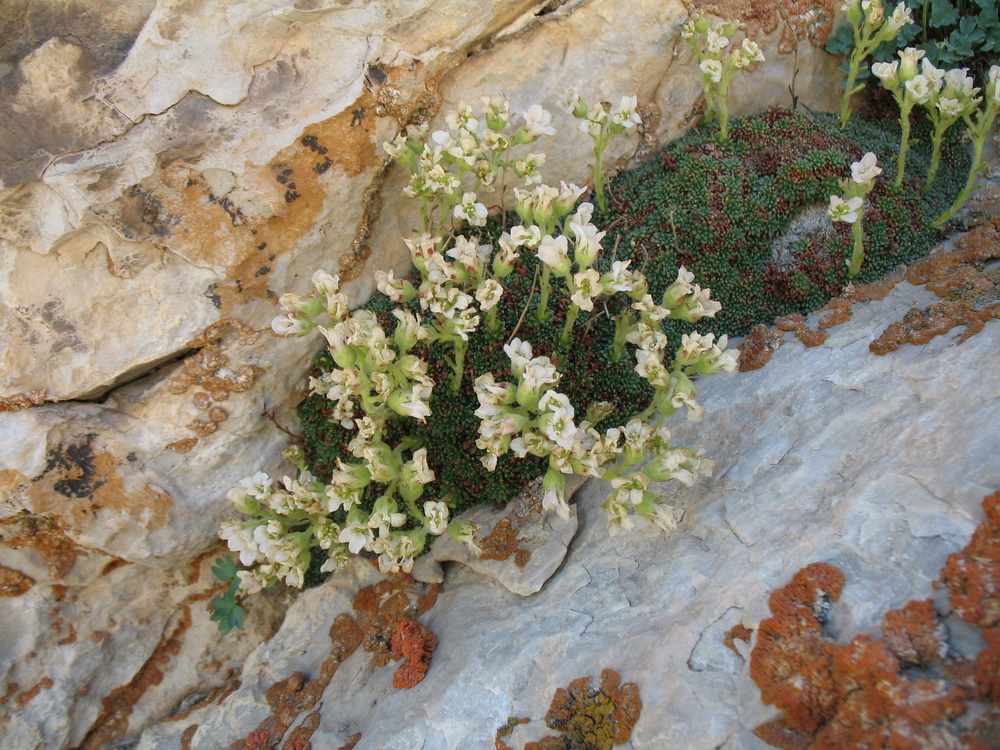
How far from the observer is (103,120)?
3943 millimetres

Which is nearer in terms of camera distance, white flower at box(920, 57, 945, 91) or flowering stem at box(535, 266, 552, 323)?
flowering stem at box(535, 266, 552, 323)

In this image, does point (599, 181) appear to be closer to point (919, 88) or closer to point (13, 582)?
point (919, 88)

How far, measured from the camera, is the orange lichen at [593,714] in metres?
2.95

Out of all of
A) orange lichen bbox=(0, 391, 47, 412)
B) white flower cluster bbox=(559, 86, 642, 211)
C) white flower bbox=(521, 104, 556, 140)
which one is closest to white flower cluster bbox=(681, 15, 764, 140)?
white flower cluster bbox=(559, 86, 642, 211)

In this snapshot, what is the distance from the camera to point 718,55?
4.82 meters

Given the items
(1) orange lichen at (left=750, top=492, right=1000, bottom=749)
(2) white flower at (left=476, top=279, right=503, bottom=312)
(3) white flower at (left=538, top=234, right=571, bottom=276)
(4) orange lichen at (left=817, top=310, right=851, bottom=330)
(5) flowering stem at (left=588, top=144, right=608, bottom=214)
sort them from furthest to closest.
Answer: (5) flowering stem at (left=588, top=144, right=608, bottom=214) < (4) orange lichen at (left=817, top=310, right=851, bottom=330) < (2) white flower at (left=476, top=279, right=503, bottom=312) < (3) white flower at (left=538, top=234, right=571, bottom=276) < (1) orange lichen at (left=750, top=492, right=1000, bottom=749)

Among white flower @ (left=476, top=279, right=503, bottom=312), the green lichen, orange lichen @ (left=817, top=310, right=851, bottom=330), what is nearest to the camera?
white flower @ (left=476, top=279, right=503, bottom=312)

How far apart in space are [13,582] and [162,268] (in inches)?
86.0

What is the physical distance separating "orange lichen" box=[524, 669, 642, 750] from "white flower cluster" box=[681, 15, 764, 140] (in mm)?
4024

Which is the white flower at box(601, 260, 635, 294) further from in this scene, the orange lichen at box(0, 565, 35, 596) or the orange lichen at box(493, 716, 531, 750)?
the orange lichen at box(0, 565, 35, 596)

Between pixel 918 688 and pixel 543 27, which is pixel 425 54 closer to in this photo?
pixel 543 27

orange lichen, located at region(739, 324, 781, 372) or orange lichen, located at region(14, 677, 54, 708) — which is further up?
orange lichen, located at region(739, 324, 781, 372)

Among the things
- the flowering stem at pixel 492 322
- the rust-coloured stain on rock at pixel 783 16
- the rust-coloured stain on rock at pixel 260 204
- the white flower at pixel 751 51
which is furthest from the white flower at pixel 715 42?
the flowering stem at pixel 492 322

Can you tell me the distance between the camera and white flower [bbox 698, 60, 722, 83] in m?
4.79
